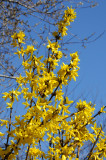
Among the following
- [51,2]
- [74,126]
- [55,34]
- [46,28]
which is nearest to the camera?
[74,126]

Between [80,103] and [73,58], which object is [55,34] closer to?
[73,58]

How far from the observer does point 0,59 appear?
5.79 metres

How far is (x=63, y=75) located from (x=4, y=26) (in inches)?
160

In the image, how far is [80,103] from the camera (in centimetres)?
208

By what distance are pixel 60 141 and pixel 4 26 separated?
411 centimetres

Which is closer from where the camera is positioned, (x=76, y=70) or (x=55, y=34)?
(x=76, y=70)

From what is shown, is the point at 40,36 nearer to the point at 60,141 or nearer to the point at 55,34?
the point at 55,34

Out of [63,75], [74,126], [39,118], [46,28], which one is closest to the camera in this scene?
[39,118]

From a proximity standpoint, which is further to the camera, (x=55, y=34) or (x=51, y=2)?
(x=51, y=2)

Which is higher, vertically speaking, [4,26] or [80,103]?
[4,26]

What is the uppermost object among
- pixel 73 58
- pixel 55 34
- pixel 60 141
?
pixel 55 34

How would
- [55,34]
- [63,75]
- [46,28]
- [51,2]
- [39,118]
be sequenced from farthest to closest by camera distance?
[46,28], [51,2], [55,34], [63,75], [39,118]

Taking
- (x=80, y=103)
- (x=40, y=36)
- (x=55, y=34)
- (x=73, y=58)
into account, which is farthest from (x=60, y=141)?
(x=40, y=36)

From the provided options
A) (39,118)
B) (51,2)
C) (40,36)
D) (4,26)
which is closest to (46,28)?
(40,36)
